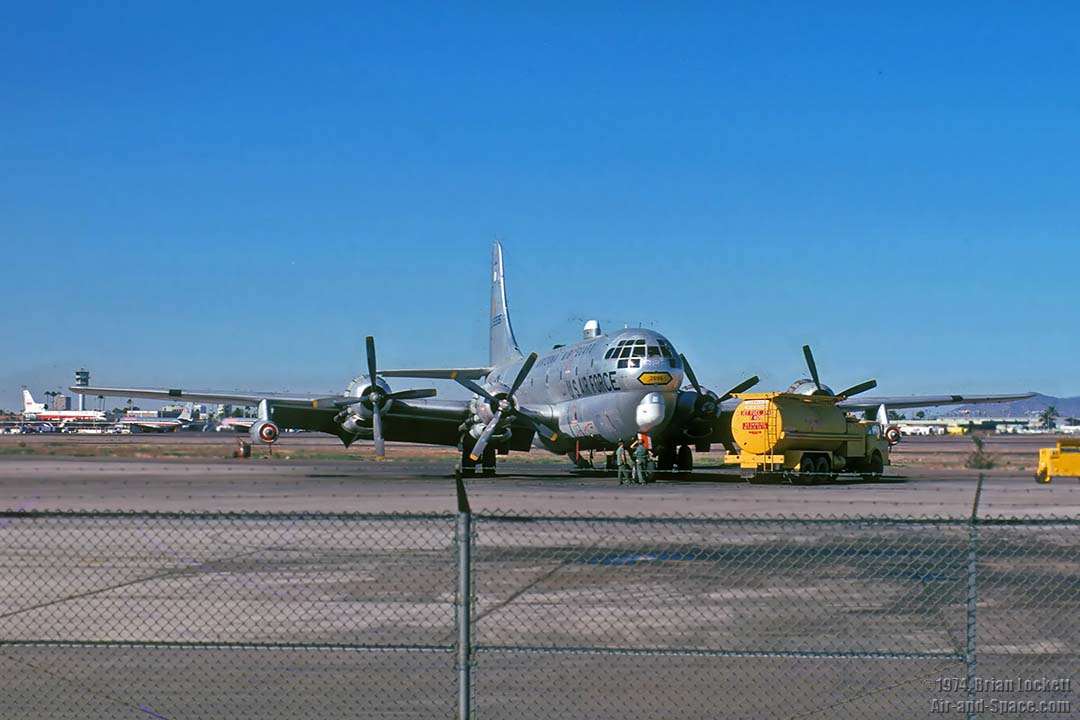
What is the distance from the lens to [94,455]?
63531 mm

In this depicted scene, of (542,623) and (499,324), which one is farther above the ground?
(499,324)

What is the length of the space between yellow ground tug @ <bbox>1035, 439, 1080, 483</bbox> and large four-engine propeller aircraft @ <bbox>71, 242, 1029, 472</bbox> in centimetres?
773

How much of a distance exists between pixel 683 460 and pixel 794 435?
8.69 metres

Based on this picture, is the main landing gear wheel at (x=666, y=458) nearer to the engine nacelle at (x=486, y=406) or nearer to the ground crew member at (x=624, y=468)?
the ground crew member at (x=624, y=468)

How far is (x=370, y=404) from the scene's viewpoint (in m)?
43.2

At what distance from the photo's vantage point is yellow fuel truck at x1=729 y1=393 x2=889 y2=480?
36219 millimetres

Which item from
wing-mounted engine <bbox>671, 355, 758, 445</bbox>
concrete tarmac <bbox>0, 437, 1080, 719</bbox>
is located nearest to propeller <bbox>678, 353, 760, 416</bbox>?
wing-mounted engine <bbox>671, 355, 758, 445</bbox>

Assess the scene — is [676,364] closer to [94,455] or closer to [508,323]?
[508,323]

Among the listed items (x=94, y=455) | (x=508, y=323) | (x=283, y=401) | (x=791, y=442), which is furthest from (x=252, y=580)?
(x=94, y=455)

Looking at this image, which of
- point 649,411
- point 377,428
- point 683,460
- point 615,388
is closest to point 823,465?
point 649,411

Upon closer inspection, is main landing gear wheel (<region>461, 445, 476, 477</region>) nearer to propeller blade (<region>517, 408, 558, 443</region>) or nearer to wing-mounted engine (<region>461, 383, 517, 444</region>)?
wing-mounted engine (<region>461, 383, 517, 444</region>)

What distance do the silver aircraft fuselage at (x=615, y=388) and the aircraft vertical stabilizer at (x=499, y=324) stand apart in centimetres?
1480

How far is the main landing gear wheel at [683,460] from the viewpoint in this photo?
44656 mm

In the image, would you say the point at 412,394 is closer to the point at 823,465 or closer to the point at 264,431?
the point at 264,431
